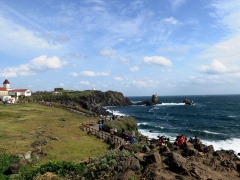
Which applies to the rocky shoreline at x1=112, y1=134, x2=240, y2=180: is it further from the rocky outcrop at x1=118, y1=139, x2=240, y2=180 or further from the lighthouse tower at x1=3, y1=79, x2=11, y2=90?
the lighthouse tower at x1=3, y1=79, x2=11, y2=90

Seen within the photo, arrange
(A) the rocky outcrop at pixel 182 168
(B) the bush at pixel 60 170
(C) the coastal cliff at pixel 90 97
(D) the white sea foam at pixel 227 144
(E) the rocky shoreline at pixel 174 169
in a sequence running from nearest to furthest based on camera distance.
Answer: (E) the rocky shoreline at pixel 174 169, (A) the rocky outcrop at pixel 182 168, (B) the bush at pixel 60 170, (D) the white sea foam at pixel 227 144, (C) the coastal cliff at pixel 90 97

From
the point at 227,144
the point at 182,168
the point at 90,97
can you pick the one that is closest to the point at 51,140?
the point at 182,168

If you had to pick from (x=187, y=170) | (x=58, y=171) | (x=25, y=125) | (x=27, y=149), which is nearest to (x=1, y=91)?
(x=25, y=125)

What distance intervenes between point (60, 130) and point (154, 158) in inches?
927

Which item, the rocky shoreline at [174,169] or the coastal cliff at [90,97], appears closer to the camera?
the rocky shoreline at [174,169]

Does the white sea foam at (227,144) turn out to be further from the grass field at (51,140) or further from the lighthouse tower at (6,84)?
the lighthouse tower at (6,84)

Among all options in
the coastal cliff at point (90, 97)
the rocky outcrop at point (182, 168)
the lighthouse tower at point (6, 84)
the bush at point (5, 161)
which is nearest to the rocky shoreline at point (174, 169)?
the rocky outcrop at point (182, 168)

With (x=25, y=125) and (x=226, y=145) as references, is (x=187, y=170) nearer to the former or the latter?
(x=25, y=125)

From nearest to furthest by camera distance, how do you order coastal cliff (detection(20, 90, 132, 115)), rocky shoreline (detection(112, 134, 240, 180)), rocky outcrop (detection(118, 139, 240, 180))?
rocky shoreline (detection(112, 134, 240, 180)) < rocky outcrop (detection(118, 139, 240, 180)) < coastal cliff (detection(20, 90, 132, 115))

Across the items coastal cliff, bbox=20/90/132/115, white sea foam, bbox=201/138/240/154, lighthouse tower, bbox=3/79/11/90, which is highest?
lighthouse tower, bbox=3/79/11/90

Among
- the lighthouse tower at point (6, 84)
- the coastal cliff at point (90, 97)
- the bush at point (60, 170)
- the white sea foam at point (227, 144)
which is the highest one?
the lighthouse tower at point (6, 84)

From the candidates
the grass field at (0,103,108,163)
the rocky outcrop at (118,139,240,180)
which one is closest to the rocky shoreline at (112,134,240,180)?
the rocky outcrop at (118,139,240,180)

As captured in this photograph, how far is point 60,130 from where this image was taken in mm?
37781

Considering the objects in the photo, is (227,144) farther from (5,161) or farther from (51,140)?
(5,161)
